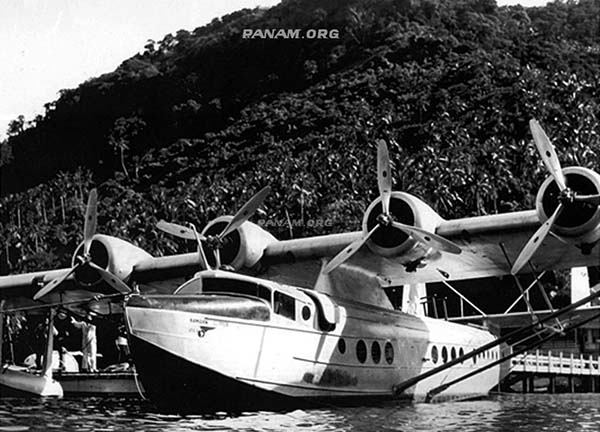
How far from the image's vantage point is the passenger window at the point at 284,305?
1473 centimetres

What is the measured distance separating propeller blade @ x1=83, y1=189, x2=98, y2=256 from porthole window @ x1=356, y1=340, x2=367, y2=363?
7107 millimetres

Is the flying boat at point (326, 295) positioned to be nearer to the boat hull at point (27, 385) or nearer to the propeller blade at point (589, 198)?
the propeller blade at point (589, 198)

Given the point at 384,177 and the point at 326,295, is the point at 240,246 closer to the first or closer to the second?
the point at 326,295

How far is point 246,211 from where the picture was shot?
664 inches

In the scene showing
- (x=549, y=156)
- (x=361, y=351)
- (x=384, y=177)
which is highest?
(x=549, y=156)

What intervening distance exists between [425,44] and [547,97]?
35.6 feet

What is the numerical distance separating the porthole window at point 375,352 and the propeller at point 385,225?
2.11m

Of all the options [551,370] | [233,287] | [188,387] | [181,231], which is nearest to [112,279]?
[181,231]

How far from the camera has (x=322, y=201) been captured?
37.9 meters

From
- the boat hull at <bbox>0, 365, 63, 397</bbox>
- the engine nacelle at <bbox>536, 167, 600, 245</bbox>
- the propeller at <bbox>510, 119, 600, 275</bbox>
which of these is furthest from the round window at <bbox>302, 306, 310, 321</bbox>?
the boat hull at <bbox>0, 365, 63, 397</bbox>

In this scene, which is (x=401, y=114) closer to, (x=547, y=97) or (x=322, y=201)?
(x=322, y=201)

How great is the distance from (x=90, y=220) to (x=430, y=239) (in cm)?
849

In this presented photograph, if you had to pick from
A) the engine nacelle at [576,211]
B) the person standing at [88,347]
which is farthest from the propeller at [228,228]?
the person standing at [88,347]

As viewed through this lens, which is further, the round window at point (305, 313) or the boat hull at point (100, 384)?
the boat hull at point (100, 384)
